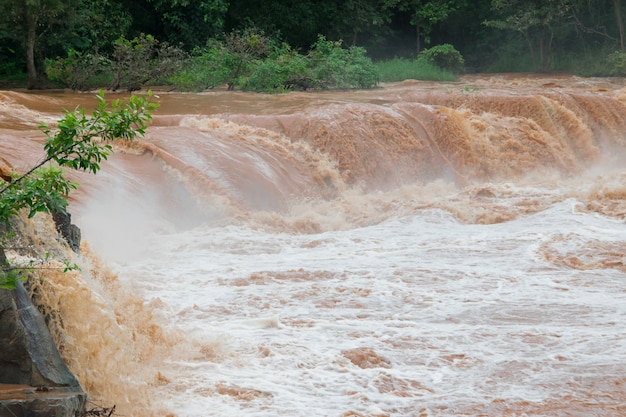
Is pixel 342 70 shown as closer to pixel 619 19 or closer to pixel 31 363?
pixel 619 19

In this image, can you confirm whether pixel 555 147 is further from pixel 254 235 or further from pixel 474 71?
pixel 474 71

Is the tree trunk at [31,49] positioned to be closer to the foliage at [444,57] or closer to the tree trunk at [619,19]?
the foliage at [444,57]

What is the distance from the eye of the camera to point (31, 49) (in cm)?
1850

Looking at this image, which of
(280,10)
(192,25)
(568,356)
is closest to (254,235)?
(568,356)

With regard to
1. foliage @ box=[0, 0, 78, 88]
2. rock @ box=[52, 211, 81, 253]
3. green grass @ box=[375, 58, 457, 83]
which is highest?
foliage @ box=[0, 0, 78, 88]

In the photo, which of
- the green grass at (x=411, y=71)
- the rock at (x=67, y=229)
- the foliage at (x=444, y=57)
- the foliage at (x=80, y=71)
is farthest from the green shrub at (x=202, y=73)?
the rock at (x=67, y=229)

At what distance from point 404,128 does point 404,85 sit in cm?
902

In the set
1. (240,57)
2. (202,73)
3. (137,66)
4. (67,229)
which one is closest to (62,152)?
(67,229)

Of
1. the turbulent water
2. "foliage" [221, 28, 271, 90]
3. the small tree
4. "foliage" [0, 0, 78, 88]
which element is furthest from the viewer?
"foliage" [221, 28, 271, 90]

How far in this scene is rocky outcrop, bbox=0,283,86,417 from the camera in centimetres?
374

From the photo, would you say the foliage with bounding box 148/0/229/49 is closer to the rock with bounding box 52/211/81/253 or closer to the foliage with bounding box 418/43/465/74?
the foliage with bounding box 418/43/465/74

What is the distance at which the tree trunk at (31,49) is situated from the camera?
18391mm

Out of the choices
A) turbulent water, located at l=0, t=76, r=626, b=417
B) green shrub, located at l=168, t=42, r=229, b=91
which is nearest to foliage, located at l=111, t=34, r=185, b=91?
green shrub, located at l=168, t=42, r=229, b=91

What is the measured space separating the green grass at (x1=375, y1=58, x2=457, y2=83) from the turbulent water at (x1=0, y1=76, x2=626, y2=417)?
7.88m
